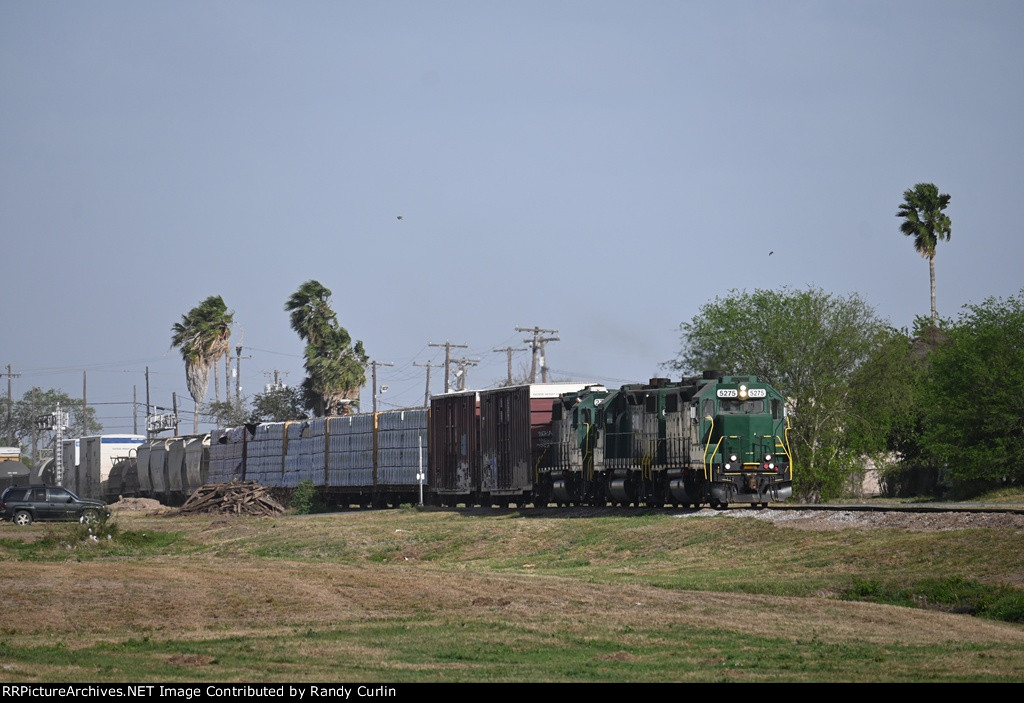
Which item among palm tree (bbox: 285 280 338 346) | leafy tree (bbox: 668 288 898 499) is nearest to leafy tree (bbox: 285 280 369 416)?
palm tree (bbox: 285 280 338 346)

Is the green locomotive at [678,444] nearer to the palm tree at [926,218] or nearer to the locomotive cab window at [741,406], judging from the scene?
the locomotive cab window at [741,406]

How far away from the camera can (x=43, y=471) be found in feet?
270

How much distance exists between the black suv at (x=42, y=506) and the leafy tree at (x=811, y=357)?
26209mm

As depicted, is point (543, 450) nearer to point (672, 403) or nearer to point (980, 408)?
point (672, 403)

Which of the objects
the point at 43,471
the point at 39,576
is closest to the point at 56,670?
the point at 39,576

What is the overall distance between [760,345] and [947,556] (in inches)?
1229

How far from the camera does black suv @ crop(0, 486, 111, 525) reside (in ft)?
143

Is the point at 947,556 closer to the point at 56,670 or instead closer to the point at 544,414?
the point at 56,670

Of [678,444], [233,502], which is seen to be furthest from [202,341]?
[678,444]

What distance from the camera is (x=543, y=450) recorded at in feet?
132

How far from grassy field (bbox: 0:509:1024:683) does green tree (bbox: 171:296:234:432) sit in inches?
2229

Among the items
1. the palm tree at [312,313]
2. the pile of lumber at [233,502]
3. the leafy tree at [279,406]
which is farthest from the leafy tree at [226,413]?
the pile of lumber at [233,502]

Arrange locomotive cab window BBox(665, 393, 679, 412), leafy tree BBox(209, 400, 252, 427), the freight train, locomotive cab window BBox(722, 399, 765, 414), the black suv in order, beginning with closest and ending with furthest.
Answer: the freight train < locomotive cab window BBox(722, 399, 765, 414) < locomotive cab window BBox(665, 393, 679, 412) < the black suv < leafy tree BBox(209, 400, 252, 427)

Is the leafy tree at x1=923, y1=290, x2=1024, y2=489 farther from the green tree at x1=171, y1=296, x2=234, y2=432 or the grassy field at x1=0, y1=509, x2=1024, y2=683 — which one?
the green tree at x1=171, y1=296, x2=234, y2=432
